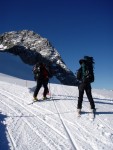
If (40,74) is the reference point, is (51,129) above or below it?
below

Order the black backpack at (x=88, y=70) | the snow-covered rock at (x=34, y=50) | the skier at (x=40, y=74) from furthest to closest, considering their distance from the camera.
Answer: the snow-covered rock at (x=34, y=50) → the skier at (x=40, y=74) → the black backpack at (x=88, y=70)

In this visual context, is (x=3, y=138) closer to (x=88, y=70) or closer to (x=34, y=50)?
(x=88, y=70)

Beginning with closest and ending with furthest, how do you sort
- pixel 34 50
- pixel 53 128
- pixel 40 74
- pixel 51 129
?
pixel 51 129 → pixel 53 128 → pixel 40 74 → pixel 34 50

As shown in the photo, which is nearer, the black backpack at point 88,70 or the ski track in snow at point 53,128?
the ski track in snow at point 53,128

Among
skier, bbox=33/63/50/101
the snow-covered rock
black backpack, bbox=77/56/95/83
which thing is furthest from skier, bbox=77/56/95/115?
the snow-covered rock

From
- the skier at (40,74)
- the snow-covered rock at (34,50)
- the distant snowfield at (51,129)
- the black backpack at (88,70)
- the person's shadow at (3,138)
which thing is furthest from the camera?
the snow-covered rock at (34,50)

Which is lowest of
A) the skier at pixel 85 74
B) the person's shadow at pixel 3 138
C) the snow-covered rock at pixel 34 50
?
the person's shadow at pixel 3 138

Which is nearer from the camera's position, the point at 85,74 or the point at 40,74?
the point at 85,74

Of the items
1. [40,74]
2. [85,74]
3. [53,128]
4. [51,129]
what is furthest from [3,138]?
[40,74]

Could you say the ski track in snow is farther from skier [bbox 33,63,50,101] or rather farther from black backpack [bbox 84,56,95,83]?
skier [bbox 33,63,50,101]

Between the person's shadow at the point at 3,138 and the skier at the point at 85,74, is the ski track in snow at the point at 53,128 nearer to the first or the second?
the person's shadow at the point at 3,138

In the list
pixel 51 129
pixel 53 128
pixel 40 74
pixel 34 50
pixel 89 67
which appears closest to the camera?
pixel 51 129

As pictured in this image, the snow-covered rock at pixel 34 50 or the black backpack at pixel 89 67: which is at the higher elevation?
the snow-covered rock at pixel 34 50

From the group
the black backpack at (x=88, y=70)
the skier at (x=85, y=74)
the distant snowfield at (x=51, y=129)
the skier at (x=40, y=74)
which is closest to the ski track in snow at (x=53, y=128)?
the distant snowfield at (x=51, y=129)
